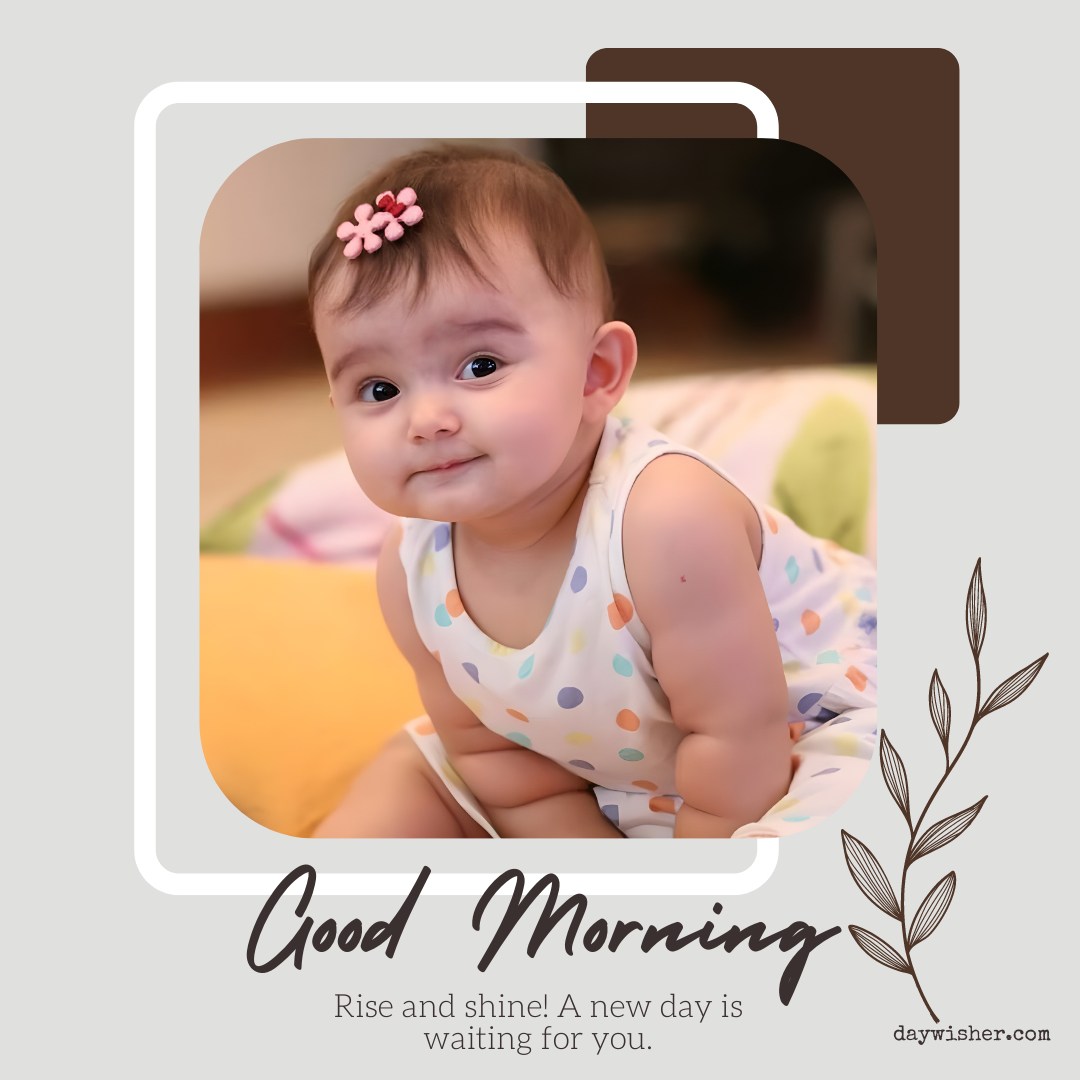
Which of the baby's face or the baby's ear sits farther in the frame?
the baby's ear

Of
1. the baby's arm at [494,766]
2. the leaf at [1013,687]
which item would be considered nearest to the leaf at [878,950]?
the leaf at [1013,687]

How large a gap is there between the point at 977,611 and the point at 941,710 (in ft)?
0.33

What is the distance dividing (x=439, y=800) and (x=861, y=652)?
517mm

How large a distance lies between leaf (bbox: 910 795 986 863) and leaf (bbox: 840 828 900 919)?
0.12 ft

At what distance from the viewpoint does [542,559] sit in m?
1.45

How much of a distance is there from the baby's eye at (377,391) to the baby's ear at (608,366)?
0.20 meters

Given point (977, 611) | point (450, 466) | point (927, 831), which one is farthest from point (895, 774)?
point (450, 466)

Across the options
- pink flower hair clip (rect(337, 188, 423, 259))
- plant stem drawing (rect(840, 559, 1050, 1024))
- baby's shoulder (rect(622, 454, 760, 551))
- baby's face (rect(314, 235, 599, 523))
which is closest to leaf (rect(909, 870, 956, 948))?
plant stem drawing (rect(840, 559, 1050, 1024))

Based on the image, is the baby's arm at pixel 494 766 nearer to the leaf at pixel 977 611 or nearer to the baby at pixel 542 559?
the baby at pixel 542 559

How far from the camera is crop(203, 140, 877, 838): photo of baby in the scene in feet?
4.17

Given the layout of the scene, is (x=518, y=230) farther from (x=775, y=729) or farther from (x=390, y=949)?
(x=390, y=949)

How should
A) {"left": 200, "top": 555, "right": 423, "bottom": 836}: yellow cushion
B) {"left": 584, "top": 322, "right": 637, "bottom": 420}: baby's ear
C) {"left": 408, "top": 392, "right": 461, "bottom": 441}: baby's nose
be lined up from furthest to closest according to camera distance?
{"left": 200, "top": 555, "right": 423, "bottom": 836}: yellow cushion, {"left": 584, "top": 322, "right": 637, "bottom": 420}: baby's ear, {"left": 408, "top": 392, "right": 461, "bottom": 441}: baby's nose

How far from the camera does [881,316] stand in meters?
1.37

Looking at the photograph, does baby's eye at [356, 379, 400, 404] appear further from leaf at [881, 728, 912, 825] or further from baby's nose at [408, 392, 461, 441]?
leaf at [881, 728, 912, 825]
